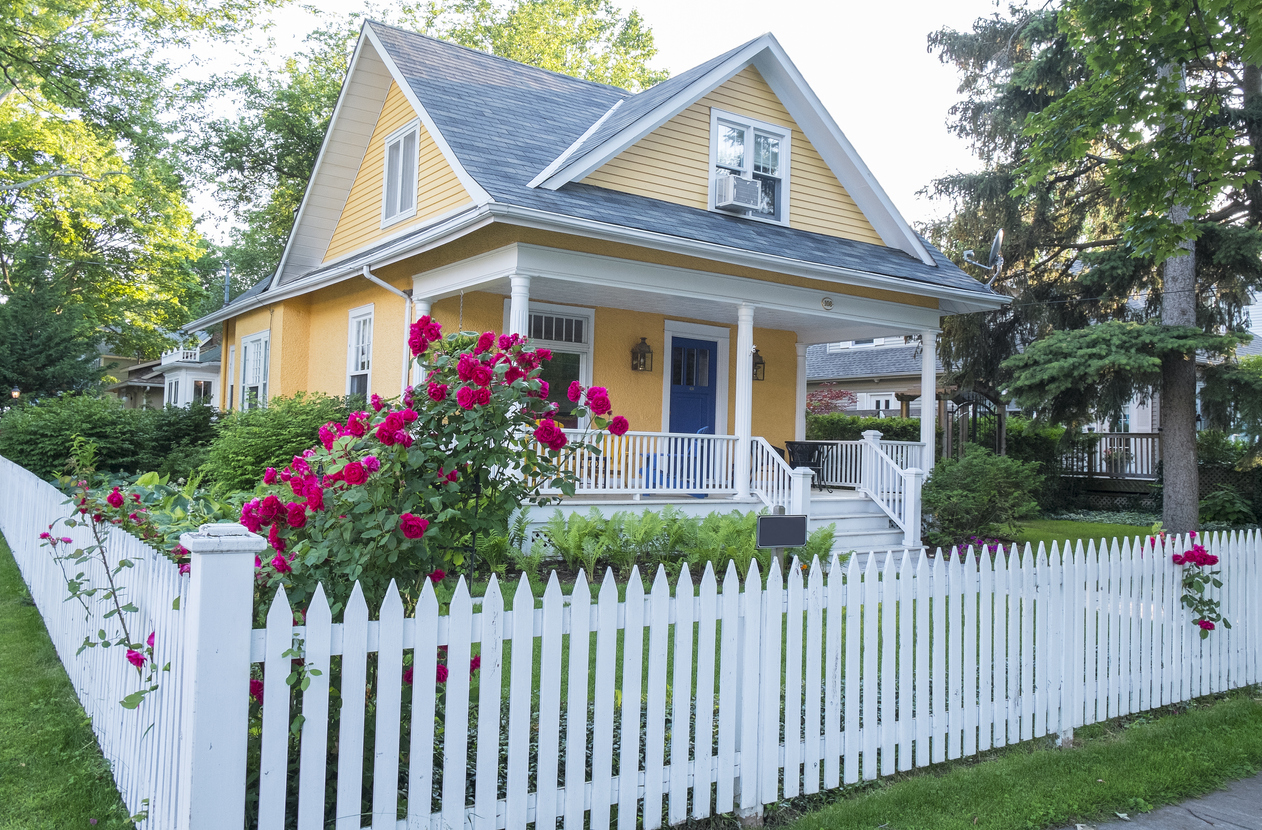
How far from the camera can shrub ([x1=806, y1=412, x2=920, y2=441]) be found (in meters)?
21.6

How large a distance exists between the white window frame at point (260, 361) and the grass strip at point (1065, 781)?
12.8m

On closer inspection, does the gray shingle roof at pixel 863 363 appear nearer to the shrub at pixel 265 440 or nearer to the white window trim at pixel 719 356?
the white window trim at pixel 719 356

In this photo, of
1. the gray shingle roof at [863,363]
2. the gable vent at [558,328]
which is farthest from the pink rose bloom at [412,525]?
the gray shingle roof at [863,363]

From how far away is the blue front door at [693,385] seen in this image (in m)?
13.5

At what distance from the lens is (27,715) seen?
466 cm

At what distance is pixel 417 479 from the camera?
11.0 feet

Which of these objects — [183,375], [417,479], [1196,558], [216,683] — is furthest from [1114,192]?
[183,375]

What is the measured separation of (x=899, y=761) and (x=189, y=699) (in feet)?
10.3

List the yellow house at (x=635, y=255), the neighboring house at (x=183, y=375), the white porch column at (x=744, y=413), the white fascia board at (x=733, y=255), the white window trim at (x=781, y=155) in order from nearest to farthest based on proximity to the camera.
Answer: the white fascia board at (x=733, y=255) < the yellow house at (x=635, y=255) < the white porch column at (x=744, y=413) < the white window trim at (x=781, y=155) < the neighboring house at (x=183, y=375)

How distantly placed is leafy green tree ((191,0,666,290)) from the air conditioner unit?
683 inches

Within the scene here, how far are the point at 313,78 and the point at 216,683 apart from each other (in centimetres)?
2952

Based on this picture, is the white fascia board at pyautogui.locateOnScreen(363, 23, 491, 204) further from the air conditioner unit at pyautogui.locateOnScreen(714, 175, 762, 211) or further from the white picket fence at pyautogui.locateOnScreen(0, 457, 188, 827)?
the white picket fence at pyautogui.locateOnScreen(0, 457, 188, 827)

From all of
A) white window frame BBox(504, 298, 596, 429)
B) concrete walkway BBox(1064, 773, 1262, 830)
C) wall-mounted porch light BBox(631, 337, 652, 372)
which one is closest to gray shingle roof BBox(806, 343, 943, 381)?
wall-mounted porch light BBox(631, 337, 652, 372)

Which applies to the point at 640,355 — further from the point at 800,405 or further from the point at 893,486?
the point at 893,486
